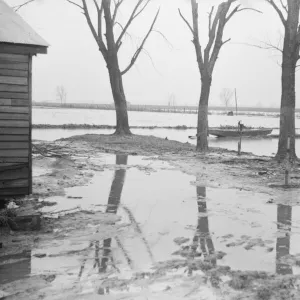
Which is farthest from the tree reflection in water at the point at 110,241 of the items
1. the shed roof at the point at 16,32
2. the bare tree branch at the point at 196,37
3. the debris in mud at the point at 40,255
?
the bare tree branch at the point at 196,37

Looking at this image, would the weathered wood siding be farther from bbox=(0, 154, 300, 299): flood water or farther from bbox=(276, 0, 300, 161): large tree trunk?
bbox=(276, 0, 300, 161): large tree trunk

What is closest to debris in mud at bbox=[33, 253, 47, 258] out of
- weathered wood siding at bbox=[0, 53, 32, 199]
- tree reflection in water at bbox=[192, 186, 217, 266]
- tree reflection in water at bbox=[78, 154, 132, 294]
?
tree reflection in water at bbox=[78, 154, 132, 294]

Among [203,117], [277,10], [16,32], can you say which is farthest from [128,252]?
[203,117]

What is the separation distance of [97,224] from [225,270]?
2.88 metres

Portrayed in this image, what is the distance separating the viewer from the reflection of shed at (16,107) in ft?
28.8

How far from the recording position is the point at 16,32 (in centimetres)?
888

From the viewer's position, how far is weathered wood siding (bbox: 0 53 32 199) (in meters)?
8.84

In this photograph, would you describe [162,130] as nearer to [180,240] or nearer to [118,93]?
[118,93]

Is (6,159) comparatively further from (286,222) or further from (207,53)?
(207,53)

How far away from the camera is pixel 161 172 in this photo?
14570 mm

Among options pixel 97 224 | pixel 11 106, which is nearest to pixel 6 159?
pixel 11 106

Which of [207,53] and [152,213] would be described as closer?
[152,213]

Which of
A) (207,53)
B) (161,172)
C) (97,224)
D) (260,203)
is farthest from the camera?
(207,53)

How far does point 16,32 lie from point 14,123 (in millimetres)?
1748
